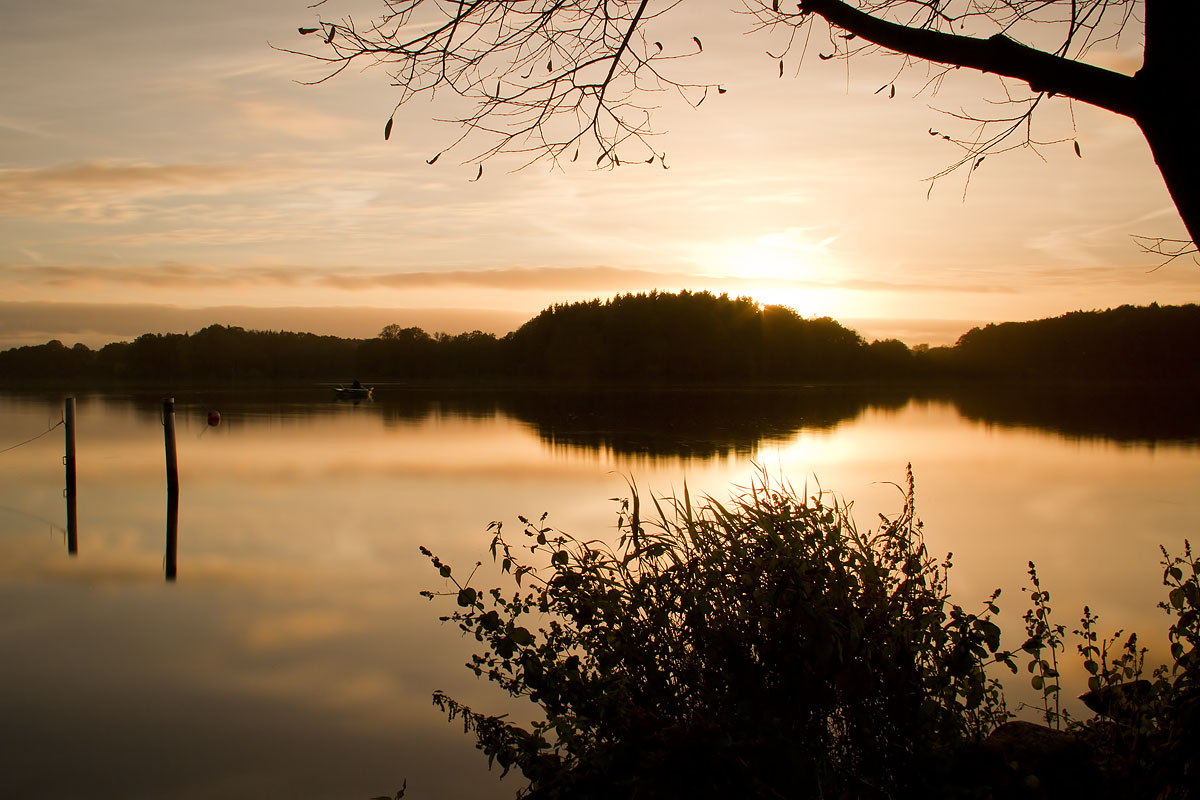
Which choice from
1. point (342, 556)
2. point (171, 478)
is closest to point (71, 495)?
point (171, 478)

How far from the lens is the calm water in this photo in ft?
18.2

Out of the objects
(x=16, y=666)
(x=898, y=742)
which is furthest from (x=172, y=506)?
(x=898, y=742)

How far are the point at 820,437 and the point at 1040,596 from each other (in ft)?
79.2

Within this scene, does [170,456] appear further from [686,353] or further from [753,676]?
[686,353]

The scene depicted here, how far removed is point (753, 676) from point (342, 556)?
820 centimetres

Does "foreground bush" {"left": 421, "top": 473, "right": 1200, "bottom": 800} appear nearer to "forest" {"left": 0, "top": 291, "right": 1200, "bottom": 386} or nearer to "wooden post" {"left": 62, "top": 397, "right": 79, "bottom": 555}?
"wooden post" {"left": 62, "top": 397, "right": 79, "bottom": 555}

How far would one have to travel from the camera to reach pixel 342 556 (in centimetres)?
1128

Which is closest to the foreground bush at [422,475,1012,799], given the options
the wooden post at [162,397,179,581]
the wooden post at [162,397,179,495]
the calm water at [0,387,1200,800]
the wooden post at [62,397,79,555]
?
the calm water at [0,387,1200,800]

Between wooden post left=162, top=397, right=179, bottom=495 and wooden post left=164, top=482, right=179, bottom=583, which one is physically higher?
wooden post left=162, top=397, right=179, bottom=495

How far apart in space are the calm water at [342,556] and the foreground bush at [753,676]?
1469mm

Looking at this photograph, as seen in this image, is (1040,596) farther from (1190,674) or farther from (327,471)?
(327,471)

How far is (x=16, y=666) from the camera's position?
686cm

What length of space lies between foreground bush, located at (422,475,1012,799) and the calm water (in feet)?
4.82

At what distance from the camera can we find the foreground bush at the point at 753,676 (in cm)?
359
